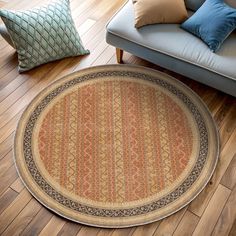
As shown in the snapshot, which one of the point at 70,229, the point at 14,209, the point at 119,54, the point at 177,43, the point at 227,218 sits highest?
the point at 177,43

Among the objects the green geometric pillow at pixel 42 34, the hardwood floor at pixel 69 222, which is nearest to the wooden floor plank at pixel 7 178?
the hardwood floor at pixel 69 222

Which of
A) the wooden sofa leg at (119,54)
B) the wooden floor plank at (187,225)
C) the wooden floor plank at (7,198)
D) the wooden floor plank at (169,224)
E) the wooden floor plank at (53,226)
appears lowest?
the wooden floor plank at (187,225)

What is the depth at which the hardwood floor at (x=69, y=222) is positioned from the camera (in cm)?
147

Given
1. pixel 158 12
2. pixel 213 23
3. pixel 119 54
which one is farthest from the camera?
pixel 119 54

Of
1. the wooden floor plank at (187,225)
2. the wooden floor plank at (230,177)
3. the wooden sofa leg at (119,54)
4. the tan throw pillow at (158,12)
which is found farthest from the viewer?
the wooden sofa leg at (119,54)

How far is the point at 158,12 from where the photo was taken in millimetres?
1870

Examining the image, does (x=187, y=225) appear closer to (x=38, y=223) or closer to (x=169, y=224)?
(x=169, y=224)

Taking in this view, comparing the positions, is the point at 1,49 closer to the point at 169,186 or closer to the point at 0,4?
the point at 0,4

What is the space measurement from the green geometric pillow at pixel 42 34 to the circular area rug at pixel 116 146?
25cm

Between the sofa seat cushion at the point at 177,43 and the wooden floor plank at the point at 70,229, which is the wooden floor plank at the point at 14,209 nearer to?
the wooden floor plank at the point at 70,229

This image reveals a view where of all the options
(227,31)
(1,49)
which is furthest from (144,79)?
(1,49)

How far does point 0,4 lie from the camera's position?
2666 millimetres

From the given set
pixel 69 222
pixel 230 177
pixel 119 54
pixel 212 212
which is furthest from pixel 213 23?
pixel 69 222

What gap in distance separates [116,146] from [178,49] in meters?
0.76
